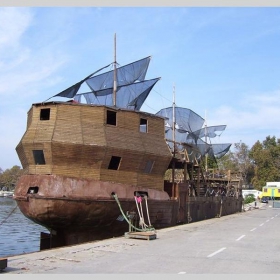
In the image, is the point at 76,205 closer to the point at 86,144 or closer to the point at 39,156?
the point at 86,144

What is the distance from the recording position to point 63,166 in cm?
1777

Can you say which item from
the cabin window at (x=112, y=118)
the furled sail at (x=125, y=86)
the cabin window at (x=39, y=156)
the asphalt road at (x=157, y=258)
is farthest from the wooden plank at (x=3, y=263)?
the furled sail at (x=125, y=86)

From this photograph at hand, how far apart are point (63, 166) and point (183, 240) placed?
6.26 m

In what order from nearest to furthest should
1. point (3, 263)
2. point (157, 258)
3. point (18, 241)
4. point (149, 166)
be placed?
point (3, 263) < point (157, 258) < point (149, 166) < point (18, 241)

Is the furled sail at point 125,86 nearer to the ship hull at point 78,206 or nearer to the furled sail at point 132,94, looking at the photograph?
the furled sail at point 132,94

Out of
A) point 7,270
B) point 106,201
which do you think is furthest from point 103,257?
point 106,201

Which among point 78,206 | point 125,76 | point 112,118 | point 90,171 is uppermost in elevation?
point 125,76

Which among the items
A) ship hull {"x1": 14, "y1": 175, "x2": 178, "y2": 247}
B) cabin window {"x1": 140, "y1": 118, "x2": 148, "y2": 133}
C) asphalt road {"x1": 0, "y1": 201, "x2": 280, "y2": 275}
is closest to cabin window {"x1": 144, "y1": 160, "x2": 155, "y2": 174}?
ship hull {"x1": 14, "y1": 175, "x2": 178, "y2": 247}

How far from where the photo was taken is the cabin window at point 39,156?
18047 millimetres

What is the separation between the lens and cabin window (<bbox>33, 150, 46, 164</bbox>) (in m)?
18.0

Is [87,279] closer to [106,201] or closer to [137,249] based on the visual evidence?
[137,249]

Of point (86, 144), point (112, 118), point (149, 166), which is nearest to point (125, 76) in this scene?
point (112, 118)

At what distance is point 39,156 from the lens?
18188 millimetres

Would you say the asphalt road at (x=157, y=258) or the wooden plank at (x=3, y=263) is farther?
the asphalt road at (x=157, y=258)
